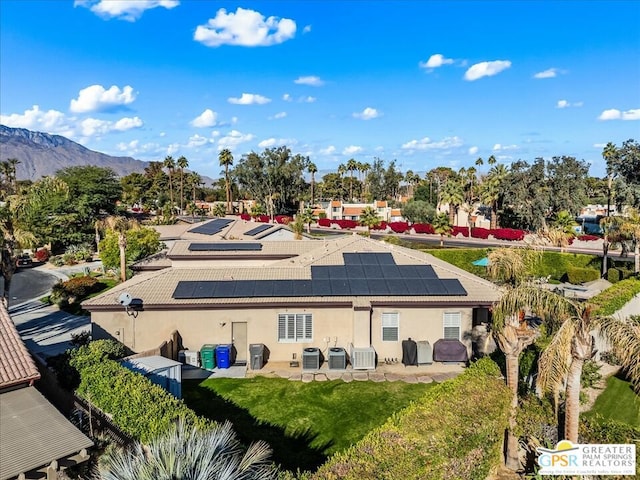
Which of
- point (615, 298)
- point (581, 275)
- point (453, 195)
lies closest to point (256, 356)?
point (615, 298)

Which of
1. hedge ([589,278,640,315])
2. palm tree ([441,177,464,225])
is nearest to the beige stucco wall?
hedge ([589,278,640,315])

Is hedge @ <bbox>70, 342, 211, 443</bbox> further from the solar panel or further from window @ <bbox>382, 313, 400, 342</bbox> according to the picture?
the solar panel

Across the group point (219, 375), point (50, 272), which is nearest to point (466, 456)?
point (219, 375)

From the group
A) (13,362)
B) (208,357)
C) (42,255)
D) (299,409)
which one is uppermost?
(13,362)

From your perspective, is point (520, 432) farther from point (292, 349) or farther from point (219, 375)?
point (219, 375)

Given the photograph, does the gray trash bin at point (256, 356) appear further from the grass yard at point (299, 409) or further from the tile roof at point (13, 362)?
the tile roof at point (13, 362)

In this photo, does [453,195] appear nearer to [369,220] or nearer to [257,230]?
[369,220]

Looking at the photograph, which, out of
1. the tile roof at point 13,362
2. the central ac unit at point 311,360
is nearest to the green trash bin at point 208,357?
the central ac unit at point 311,360
